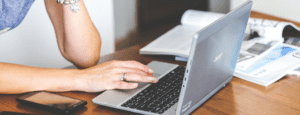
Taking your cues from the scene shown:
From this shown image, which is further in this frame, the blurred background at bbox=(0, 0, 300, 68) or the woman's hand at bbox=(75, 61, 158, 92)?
the blurred background at bbox=(0, 0, 300, 68)

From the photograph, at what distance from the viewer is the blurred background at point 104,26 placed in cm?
158

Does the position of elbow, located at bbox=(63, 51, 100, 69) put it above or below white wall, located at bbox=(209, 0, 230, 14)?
below

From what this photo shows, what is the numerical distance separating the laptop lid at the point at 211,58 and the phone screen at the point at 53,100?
0.27 meters

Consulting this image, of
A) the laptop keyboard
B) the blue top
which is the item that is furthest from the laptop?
the blue top

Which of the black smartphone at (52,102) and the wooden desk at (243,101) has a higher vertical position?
the black smartphone at (52,102)

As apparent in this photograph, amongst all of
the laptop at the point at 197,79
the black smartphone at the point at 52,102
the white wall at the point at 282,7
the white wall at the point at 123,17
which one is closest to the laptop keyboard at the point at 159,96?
the laptop at the point at 197,79

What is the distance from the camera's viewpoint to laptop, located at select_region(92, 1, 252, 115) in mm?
621

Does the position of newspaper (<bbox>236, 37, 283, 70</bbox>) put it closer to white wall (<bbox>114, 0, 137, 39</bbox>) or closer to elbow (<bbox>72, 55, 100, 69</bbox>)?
elbow (<bbox>72, 55, 100, 69</bbox>)

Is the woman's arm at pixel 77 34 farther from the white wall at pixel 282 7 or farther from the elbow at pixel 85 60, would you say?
the white wall at pixel 282 7

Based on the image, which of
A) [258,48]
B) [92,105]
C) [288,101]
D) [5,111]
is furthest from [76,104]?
[258,48]

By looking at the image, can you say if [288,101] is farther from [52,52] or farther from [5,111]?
[52,52]

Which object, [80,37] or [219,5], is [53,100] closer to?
[80,37]

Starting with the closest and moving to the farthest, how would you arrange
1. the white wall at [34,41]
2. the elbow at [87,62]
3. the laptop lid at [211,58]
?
the laptop lid at [211,58] < the elbow at [87,62] < the white wall at [34,41]

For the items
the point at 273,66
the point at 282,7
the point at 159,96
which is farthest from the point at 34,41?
the point at 282,7
